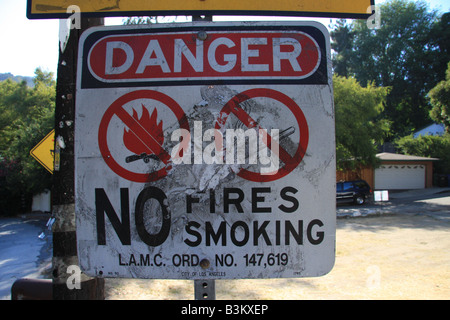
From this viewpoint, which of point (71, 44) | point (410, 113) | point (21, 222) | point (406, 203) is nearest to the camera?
point (71, 44)

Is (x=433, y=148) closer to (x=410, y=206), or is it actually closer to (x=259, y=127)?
Result: (x=410, y=206)

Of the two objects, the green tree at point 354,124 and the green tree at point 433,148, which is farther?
the green tree at point 433,148

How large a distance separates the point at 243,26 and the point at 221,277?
110 cm

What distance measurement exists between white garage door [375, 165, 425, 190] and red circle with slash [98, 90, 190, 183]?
3105cm

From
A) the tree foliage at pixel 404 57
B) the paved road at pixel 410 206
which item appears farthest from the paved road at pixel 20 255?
the tree foliage at pixel 404 57

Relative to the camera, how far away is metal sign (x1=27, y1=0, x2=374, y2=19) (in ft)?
5.70

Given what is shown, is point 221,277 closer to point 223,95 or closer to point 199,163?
point 199,163

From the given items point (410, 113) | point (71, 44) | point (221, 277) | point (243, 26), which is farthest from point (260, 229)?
point (410, 113)

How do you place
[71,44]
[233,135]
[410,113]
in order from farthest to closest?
[410,113] < [71,44] < [233,135]

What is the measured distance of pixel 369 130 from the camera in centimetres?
2216

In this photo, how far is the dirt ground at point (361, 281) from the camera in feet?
22.9

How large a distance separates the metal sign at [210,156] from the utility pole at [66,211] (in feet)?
1.95

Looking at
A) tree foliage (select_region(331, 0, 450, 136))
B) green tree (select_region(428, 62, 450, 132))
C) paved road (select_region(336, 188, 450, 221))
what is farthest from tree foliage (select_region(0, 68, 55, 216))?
tree foliage (select_region(331, 0, 450, 136))

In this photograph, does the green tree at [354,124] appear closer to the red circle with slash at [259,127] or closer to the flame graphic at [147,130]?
the red circle with slash at [259,127]
